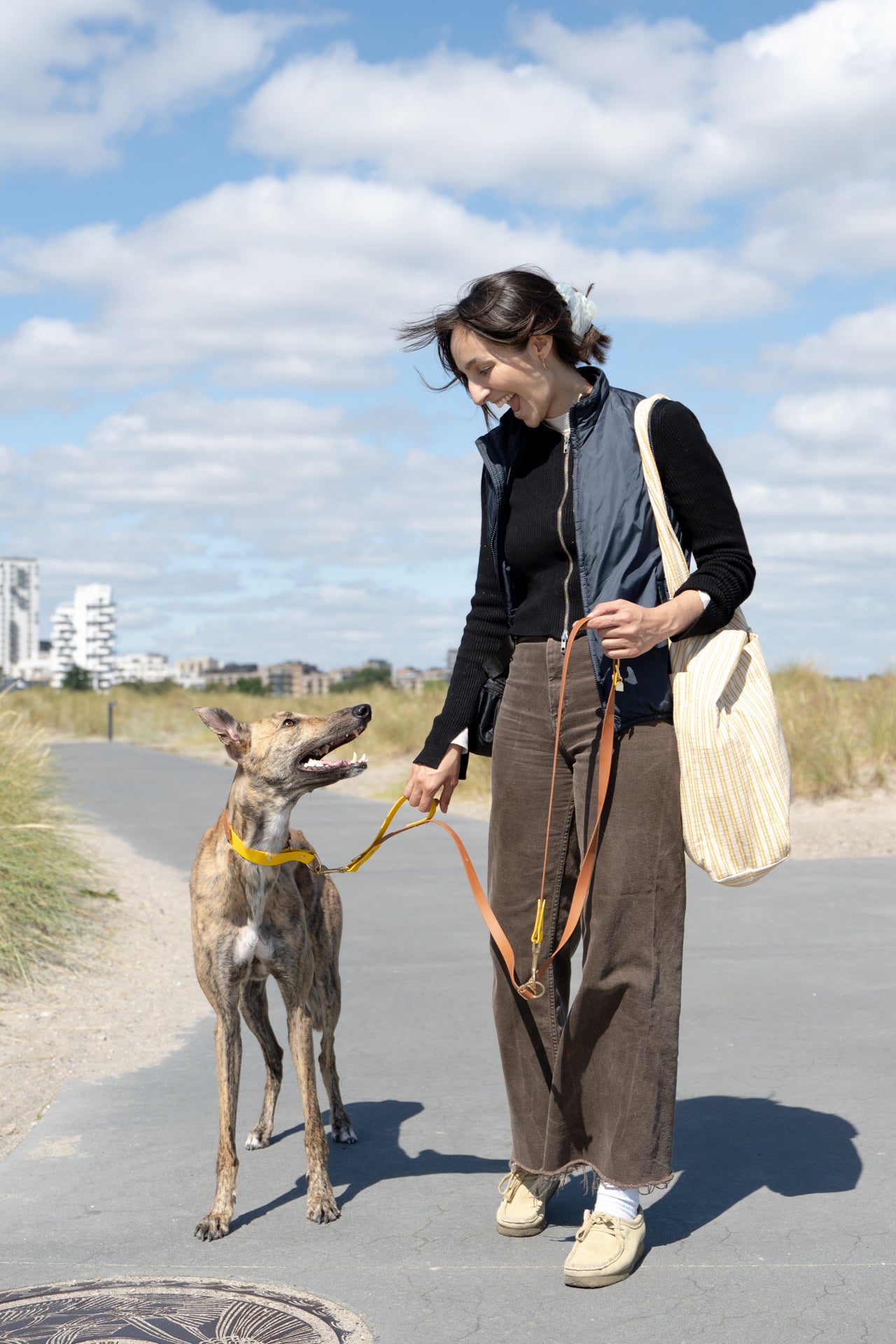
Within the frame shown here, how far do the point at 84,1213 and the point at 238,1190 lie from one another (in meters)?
0.50

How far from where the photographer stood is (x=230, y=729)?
442 centimetres

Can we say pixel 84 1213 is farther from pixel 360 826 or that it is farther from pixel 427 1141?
pixel 360 826

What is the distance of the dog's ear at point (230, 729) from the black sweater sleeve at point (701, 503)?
1.53 meters

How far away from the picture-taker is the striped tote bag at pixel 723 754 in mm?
3586

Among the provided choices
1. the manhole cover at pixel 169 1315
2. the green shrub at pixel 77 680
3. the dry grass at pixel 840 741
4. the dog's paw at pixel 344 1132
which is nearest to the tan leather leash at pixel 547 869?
the manhole cover at pixel 169 1315

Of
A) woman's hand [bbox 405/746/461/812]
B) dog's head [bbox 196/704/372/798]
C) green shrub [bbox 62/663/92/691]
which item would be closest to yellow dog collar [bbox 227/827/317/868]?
dog's head [bbox 196/704/372/798]

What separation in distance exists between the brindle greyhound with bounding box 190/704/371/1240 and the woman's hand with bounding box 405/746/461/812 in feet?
0.76

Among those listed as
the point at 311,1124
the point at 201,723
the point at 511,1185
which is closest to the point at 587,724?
the point at 511,1185

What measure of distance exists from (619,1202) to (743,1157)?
995 mm

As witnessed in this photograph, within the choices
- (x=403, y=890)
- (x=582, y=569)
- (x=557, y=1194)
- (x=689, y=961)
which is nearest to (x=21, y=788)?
(x=403, y=890)

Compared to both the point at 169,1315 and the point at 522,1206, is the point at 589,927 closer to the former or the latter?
the point at 522,1206

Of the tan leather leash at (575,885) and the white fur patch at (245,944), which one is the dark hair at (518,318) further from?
the white fur patch at (245,944)

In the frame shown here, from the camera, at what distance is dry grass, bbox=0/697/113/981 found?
7754 mm

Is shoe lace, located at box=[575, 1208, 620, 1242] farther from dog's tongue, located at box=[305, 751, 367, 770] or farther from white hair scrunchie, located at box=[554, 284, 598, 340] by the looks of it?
white hair scrunchie, located at box=[554, 284, 598, 340]
